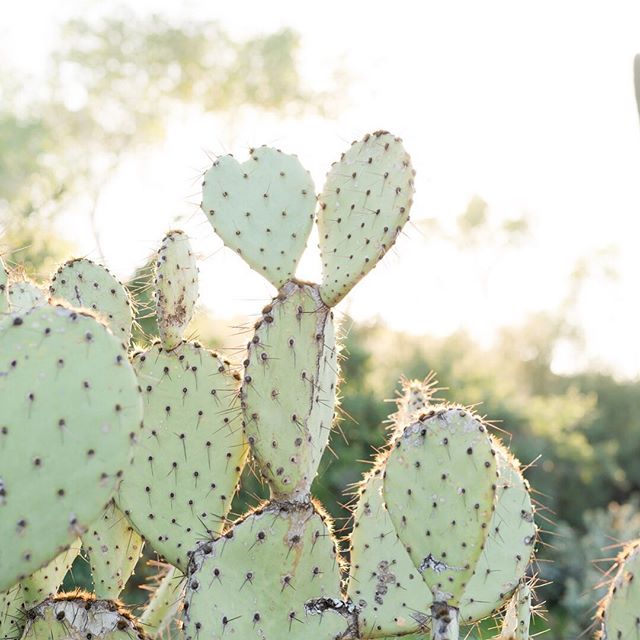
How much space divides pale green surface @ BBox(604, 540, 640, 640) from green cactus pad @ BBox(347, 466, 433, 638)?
0.53 m

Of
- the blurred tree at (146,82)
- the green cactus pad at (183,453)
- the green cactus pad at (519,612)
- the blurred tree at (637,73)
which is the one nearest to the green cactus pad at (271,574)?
the green cactus pad at (183,453)

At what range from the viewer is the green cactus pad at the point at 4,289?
1.91 meters

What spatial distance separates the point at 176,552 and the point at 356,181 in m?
0.90

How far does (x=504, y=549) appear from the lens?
7.16 feet

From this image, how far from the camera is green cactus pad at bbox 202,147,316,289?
217 cm

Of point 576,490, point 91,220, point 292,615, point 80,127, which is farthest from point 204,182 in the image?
point 80,127

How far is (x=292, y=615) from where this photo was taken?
1.98 meters

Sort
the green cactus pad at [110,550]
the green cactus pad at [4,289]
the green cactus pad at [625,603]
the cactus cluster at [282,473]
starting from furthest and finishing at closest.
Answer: the green cactus pad at [110,550]
the green cactus pad at [4,289]
the cactus cluster at [282,473]
the green cactus pad at [625,603]

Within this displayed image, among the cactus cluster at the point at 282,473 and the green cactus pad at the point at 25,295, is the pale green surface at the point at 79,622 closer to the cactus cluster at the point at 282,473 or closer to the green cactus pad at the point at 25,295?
the cactus cluster at the point at 282,473

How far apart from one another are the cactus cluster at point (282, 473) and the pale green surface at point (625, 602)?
235mm

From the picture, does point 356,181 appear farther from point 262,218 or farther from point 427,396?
point 427,396

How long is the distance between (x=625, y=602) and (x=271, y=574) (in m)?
0.71

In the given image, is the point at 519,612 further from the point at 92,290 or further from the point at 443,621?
the point at 92,290

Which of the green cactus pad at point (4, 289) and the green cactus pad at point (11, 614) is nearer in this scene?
the green cactus pad at point (4, 289)
